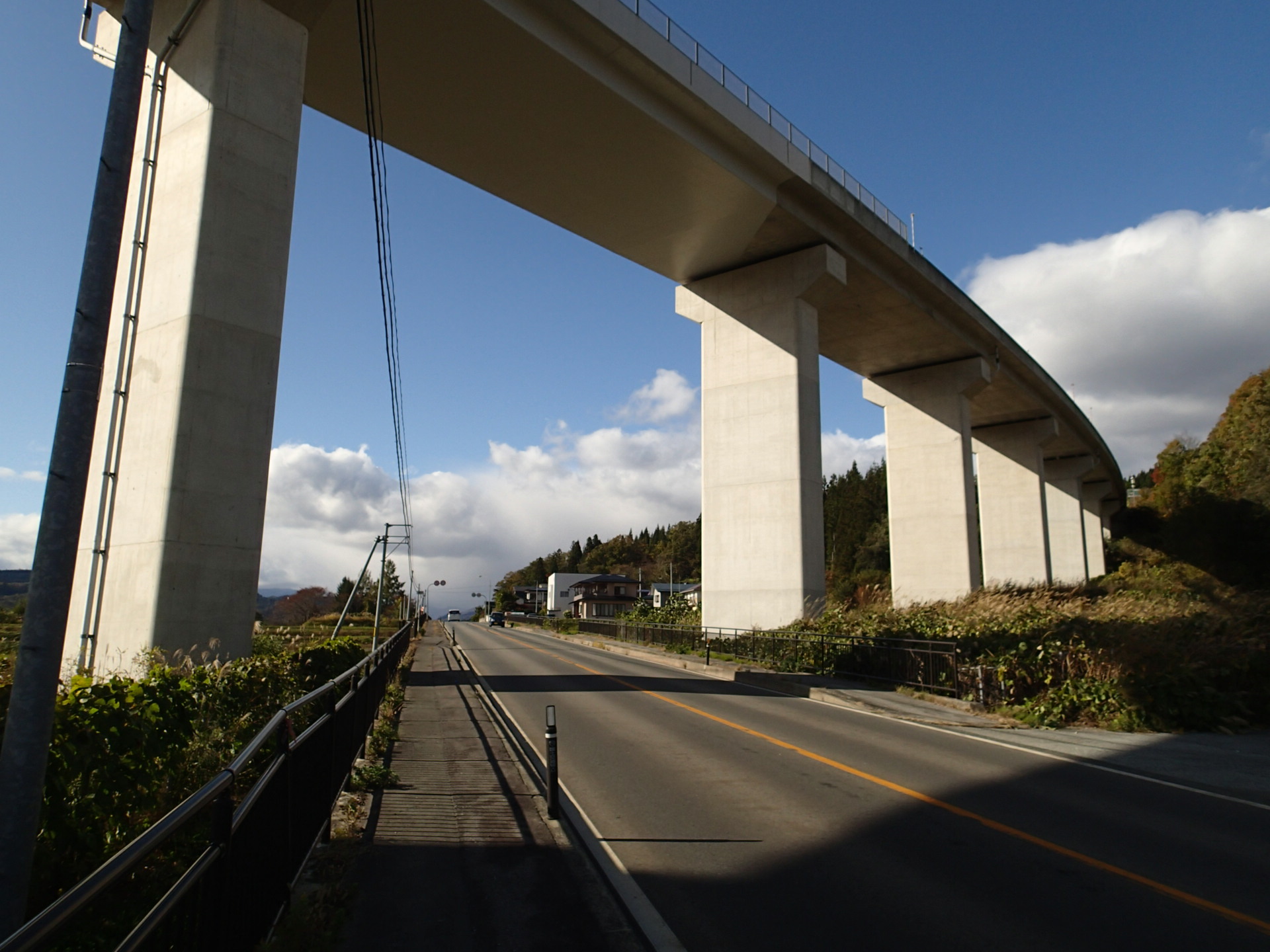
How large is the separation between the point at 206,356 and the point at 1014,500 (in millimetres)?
48319

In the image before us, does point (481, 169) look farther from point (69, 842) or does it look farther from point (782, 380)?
point (69, 842)

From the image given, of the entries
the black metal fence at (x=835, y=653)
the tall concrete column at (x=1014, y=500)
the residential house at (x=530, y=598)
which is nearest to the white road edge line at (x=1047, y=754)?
the black metal fence at (x=835, y=653)

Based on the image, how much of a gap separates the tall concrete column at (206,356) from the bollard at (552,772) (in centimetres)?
805

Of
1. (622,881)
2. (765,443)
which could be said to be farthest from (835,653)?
(622,881)

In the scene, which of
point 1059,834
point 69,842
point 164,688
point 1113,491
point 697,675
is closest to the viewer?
point 69,842

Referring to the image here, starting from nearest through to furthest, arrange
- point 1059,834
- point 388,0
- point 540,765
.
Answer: point 1059,834 < point 540,765 < point 388,0

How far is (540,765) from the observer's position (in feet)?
33.2

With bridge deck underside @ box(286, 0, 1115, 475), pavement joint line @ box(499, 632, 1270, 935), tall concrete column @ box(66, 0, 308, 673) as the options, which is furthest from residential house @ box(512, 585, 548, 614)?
pavement joint line @ box(499, 632, 1270, 935)

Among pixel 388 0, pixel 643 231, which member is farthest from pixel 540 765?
pixel 643 231

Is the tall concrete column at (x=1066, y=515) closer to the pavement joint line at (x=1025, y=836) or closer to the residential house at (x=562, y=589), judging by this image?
the pavement joint line at (x=1025, y=836)

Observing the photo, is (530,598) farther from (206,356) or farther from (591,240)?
(206,356)

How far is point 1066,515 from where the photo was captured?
213 feet

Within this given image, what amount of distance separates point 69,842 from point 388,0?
58.7ft

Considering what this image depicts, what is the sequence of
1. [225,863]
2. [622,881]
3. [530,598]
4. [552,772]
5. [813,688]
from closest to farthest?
[225,863]
[622,881]
[552,772]
[813,688]
[530,598]
